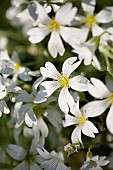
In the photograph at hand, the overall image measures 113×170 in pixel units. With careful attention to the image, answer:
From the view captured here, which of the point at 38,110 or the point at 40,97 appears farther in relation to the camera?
the point at 38,110

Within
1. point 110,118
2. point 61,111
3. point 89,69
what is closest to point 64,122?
point 61,111

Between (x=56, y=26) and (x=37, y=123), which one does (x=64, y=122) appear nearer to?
(x=37, y=123)

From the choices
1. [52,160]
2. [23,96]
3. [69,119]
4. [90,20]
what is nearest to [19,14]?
[90,20]

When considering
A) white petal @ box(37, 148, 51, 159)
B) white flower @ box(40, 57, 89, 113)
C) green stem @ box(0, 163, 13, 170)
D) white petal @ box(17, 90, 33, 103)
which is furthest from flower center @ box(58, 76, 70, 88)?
green stem @ box(0, 163, 13, 170)

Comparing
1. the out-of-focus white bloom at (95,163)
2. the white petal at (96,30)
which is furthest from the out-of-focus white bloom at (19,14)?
the out-of-focus white bloom at (95,163)

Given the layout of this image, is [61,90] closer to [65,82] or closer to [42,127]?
[65,82]

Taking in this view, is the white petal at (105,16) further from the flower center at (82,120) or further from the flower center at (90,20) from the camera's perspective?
the flower center at (82,120)

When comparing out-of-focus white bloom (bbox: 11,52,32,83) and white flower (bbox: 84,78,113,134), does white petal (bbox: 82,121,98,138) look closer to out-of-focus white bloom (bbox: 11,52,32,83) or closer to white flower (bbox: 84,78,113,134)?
white flower (bbox: 84,78,113,134)
